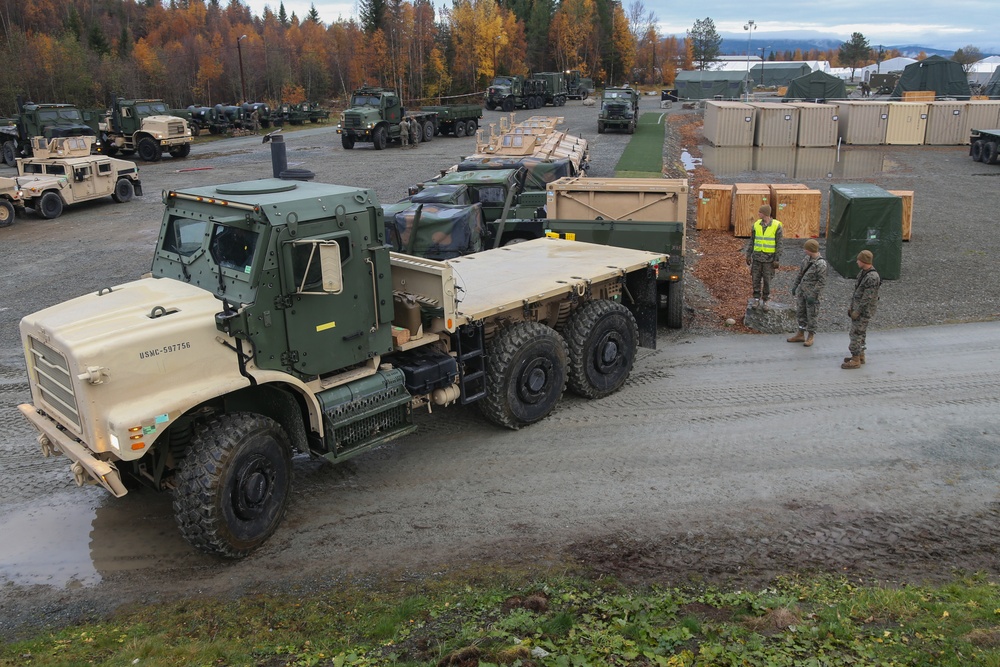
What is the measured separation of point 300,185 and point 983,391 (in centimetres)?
752

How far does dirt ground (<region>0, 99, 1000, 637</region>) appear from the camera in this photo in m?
6.18

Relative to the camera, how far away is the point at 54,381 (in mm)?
6121

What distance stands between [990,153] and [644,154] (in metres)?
11.8

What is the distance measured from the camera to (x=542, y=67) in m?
84.1

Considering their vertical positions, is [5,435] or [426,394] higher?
[426,394]

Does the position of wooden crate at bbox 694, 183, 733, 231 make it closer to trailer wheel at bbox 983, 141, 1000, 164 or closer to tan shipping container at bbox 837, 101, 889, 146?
trailer wheel at bbox 983, 141, 1000, 164

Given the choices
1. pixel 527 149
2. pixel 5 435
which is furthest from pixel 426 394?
pixel 527 149

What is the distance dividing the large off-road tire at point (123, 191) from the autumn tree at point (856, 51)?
101m

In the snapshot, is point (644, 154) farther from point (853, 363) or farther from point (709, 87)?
point (709, 87)

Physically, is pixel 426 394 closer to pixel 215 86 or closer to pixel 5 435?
pixel 5 435

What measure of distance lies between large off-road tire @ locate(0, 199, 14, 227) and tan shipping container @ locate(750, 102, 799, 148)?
91.9 feet

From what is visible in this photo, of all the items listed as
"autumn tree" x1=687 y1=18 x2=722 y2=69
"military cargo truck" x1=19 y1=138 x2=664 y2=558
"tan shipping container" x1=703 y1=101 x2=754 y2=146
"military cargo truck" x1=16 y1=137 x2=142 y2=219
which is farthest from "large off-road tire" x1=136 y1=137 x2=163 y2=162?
"autumn tree" x1=687 y1=18 x2=722 y2=69

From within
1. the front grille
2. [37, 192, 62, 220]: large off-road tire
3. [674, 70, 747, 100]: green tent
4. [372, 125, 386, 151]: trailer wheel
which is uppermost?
[674, 70, 747, 100]: green tent

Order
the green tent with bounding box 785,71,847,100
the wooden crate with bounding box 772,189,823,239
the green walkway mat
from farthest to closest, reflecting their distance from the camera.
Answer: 1. the green tent with bounding box 785,71,847,100
2. the green walkway mat
3. the wooden crate with bounding box 772,189,823,239
